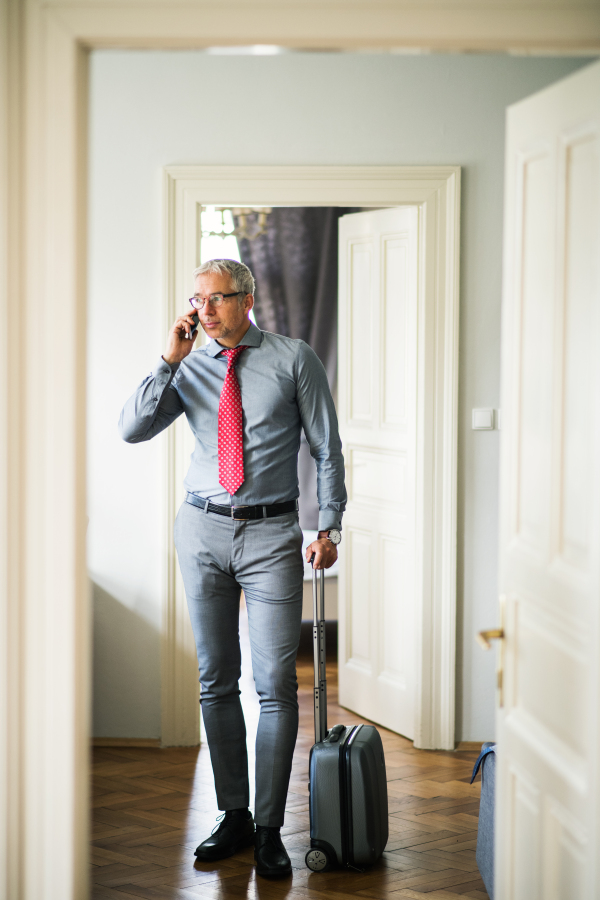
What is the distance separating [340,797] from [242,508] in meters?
0.83

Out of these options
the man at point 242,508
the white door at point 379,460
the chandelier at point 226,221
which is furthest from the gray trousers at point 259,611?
the chandelier at point 226,221

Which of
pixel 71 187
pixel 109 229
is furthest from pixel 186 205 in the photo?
pixel 71 187

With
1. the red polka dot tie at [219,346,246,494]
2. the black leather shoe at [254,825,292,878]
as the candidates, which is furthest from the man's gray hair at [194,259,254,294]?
the black leather shoe at [254,825,292,878]

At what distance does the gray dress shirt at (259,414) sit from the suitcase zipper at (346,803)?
24.7 inches

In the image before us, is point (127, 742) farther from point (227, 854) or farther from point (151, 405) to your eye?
point (151, 405)

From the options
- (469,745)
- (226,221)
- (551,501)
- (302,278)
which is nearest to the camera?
(551,501)

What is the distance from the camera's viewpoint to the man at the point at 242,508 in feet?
7.81

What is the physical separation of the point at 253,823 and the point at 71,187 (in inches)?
77.7

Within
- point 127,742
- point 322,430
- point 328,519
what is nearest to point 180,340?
point 322,430

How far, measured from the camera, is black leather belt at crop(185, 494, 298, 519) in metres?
2.37

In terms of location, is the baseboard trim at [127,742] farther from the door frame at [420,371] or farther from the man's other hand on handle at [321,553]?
the man's other hand on handle at [321,553]

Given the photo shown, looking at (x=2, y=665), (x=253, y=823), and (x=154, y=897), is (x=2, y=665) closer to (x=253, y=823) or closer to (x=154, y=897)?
(x=154, y=897)

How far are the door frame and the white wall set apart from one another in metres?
0.06

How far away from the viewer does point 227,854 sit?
2.48 m
